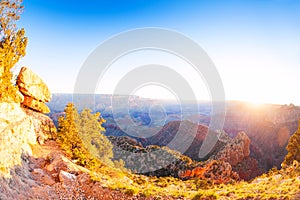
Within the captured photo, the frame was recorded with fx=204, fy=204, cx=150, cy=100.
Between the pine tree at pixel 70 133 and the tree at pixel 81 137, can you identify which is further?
the pine tree at pixel 70 133

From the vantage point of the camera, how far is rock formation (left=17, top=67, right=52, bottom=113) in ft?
62.3

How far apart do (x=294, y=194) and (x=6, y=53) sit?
68.7ft

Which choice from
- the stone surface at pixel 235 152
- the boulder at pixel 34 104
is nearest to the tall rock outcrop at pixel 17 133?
the boulder at pixel 34 104

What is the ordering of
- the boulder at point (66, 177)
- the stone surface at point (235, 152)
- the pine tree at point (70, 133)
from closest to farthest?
the boulder at point (66, 177), the pine tree at point (70, 133), the stone surface at point (235, 152)

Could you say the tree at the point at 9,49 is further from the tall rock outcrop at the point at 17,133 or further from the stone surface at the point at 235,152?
the stone surface at the point at 235,152

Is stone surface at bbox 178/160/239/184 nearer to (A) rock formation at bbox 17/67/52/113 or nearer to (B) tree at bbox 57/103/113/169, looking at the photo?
(B) tree at bbox 57/103/113/169

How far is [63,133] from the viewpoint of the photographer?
743 inches

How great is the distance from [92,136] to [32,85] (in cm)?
775

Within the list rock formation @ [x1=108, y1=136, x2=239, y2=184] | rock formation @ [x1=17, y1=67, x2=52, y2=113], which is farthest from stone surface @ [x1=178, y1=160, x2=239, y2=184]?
rock formation @ [x1=17, y1=67, x2=52, y2=113]

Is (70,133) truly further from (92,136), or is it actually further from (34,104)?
(34,104)

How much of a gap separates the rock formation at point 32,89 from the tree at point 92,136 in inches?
176

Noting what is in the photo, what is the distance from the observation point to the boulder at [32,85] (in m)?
18.9

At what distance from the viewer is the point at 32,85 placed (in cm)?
2008

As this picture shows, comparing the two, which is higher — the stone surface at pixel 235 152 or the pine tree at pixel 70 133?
the pine tree at pixel 70 133
